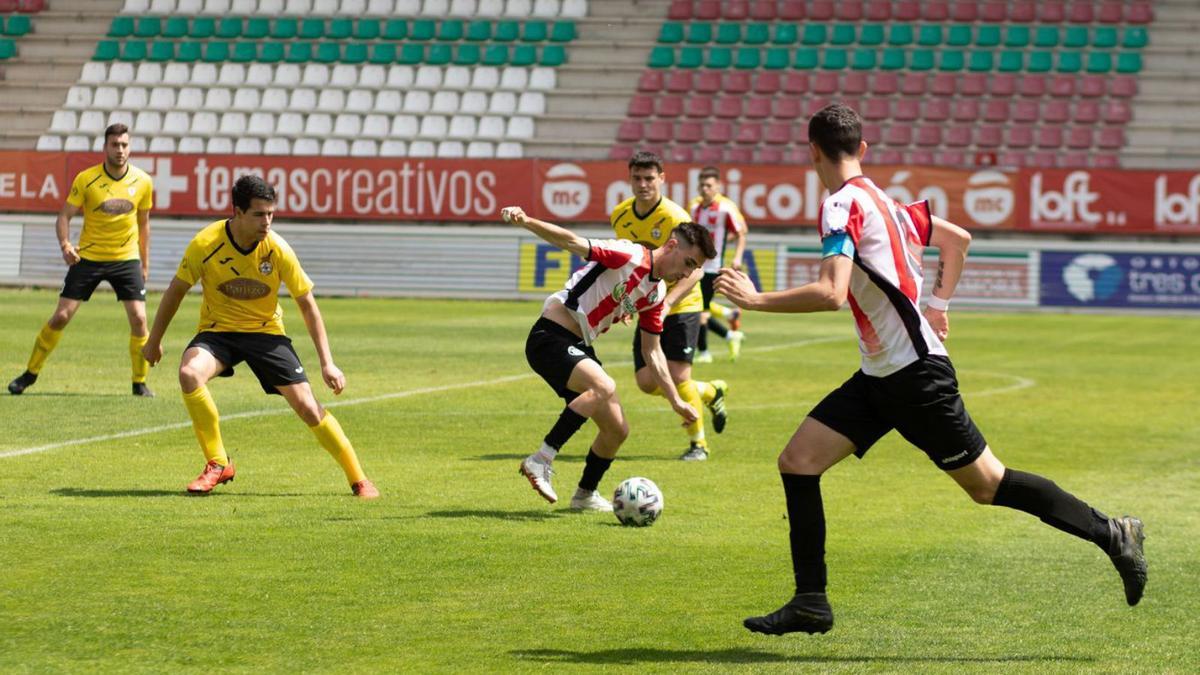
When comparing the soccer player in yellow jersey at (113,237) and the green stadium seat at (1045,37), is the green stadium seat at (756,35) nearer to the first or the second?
the green stadium seat at (1045,37)

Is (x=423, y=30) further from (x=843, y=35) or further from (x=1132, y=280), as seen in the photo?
(x=1132, y=280)

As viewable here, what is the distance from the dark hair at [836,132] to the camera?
6.46 m

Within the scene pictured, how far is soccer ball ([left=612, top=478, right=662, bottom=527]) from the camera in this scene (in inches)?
368

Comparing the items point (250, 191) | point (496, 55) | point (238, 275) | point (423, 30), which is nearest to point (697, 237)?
point (250, 191)

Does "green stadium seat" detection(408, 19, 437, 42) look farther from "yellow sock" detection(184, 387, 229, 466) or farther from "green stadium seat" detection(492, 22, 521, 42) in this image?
"yellow sock" detection(184, 387, 229, 466)

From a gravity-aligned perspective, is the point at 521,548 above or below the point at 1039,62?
below

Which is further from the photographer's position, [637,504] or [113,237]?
[113,237]

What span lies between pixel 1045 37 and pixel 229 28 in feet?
66.9

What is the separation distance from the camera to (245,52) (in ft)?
141

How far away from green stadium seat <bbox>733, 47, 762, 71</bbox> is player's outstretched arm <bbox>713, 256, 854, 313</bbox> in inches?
1394

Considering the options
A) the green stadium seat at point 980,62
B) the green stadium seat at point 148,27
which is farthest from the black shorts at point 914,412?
the green stadium seat at point 148,27

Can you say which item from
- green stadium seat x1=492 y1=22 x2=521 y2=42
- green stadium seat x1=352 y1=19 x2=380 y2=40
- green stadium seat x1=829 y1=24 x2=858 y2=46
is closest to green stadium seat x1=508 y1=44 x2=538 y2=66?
green stadium seat x1=492 y1=22 x2=521 y2=42

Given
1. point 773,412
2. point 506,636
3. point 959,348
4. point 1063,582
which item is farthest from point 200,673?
point 959,348

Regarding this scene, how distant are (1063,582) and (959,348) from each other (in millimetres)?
16930
